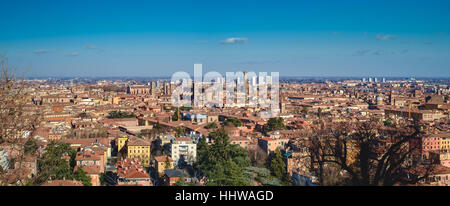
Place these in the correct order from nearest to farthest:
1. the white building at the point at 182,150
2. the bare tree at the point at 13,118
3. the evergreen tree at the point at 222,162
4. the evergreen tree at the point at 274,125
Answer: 1. the bare tree at the point at 13,118
2. the evergreen tree at the point at 222,162
3. the white building at the point at 182,150
4. the evergreen tree at the point at 274,125

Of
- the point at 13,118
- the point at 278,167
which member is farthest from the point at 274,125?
the point at 13,118

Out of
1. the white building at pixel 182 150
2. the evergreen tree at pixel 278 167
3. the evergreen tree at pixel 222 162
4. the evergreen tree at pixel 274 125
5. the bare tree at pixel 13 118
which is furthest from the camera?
the evergreen tree at pixel 274 125

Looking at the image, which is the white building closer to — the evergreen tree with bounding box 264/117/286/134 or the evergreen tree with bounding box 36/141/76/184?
the evergreen tree with bounding box 36/141/76/184

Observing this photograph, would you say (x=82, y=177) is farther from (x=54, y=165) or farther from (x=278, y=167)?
(x=278, y=167)

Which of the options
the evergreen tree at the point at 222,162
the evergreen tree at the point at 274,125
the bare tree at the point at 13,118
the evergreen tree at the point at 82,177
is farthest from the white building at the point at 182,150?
the bare tree at the point at 13,118

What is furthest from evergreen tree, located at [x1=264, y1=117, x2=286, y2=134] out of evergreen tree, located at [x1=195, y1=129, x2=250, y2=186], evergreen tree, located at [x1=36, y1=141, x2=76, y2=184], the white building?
evergreen tree, located at [x1=36, y1=141, x2=76, y2=184]

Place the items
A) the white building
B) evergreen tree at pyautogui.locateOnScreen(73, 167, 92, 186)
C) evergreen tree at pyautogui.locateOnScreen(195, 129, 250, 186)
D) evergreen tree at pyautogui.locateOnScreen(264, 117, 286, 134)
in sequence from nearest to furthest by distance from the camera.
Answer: evergreen tree at pyautogui.locateOnScreen(195, 129, 250, 186) → evergreen tree at pyautogui.locateOnScreen(73, 167, 92, 186) → the white building → evergreen tree at pyautogui.locateOnScreen(264, 117, 286, 134)

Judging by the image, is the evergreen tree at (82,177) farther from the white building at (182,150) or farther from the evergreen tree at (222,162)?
the white building at (182,150)

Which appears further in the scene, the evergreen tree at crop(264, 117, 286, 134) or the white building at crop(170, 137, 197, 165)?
the evergreen tree at crop(264, 117, 286, 134)

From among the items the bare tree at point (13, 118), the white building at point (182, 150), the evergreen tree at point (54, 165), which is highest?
the bare tree at point (13, 118)

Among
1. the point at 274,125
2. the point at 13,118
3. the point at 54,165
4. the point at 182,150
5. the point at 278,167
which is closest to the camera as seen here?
the point at 13,118
